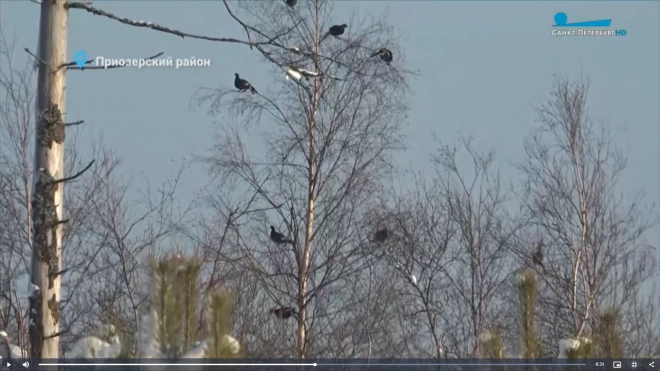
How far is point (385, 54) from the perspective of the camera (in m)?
14.8

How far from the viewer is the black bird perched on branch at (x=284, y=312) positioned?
14766mm

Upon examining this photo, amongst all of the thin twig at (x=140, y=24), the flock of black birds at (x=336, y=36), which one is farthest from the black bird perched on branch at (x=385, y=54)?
the thin twig at (x=140, y=24)

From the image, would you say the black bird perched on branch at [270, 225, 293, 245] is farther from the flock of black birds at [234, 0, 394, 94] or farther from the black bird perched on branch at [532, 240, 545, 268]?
the black bird perched on branch at [532, 240, 545, 268]

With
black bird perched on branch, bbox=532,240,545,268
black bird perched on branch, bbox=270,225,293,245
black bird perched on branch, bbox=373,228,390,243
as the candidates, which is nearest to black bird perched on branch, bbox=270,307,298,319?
black bird perched on branch, bbox=270,225,293,245

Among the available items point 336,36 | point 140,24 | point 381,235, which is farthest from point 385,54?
point 140,24

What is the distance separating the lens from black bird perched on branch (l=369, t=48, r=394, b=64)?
47.8ft

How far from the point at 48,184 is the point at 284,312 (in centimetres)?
1009

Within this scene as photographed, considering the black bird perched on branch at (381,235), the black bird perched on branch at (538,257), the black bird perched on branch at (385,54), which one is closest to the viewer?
the black bird perched on branch at (385,54)

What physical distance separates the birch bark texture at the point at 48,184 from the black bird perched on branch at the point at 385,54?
378 inches

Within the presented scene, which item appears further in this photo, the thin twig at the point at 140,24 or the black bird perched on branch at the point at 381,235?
the black bird perched on branch at the point at 381,235

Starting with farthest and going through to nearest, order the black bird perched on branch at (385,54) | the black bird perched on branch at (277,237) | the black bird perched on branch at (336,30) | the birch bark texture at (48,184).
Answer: the black bird perched on branch at (277,237)
the black bird perched on branch at (385,54)
the black bird perched on branch at (336,30)
the birch bark texture at (48,184)

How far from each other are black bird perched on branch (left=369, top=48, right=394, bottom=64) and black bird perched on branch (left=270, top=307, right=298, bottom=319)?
3749 mm

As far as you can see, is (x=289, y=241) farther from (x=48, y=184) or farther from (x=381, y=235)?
(x=48, y=184)

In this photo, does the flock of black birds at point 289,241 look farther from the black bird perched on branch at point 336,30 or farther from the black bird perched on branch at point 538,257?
the black bird perched on branch at point 336,30
